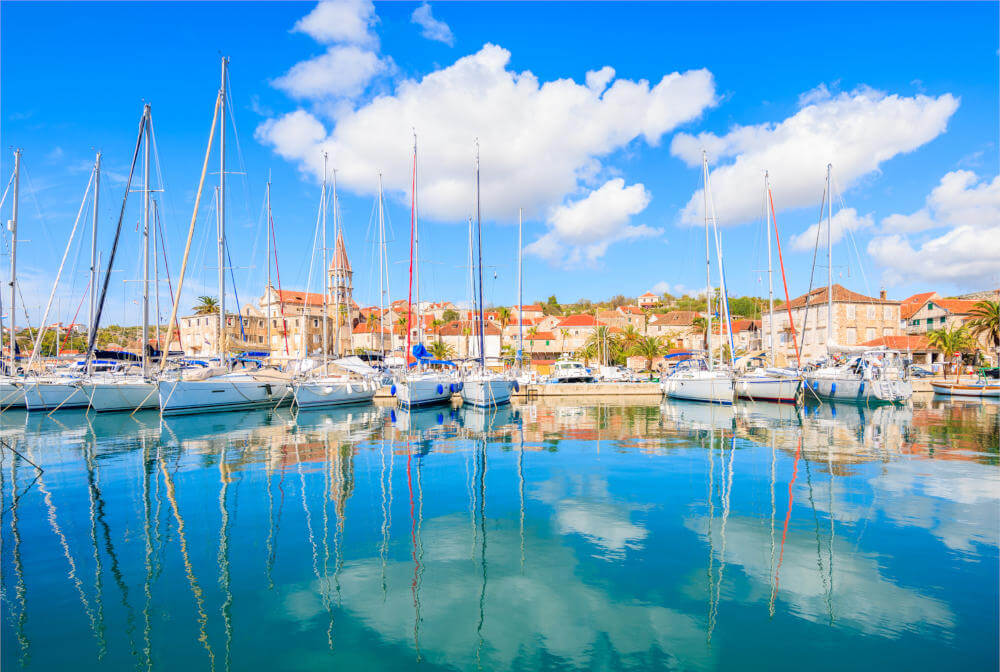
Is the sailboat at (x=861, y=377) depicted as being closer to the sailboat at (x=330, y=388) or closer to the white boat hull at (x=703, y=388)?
the white boat hull at (x=703, y=388)

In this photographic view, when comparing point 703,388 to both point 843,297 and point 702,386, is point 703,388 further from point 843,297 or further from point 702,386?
point 843,297

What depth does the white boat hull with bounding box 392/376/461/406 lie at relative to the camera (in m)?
33.0

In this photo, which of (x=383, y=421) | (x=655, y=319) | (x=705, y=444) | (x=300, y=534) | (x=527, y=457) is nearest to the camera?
(x=300, y=534)

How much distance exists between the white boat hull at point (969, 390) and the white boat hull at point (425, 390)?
40.0m

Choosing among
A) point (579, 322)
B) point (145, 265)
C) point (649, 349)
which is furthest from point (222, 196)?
point (579, 322)

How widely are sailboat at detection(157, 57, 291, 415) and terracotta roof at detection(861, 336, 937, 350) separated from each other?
61.6m

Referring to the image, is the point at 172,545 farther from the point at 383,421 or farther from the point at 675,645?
the point at 383,421

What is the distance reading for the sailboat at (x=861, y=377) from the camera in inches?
1417

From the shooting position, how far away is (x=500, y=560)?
8.88 metres

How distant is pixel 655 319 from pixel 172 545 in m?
115

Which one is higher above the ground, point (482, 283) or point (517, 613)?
point (482, 283)

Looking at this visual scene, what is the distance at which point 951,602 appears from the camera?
23.8 feet

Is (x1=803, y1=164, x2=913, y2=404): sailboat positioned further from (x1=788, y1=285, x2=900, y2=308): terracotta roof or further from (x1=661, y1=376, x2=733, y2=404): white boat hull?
(x1=788, y1=285, x2=900, y2=308): terracotta roof

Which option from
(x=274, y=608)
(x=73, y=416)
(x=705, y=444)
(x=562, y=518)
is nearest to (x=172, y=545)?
(x=274, y=608)
